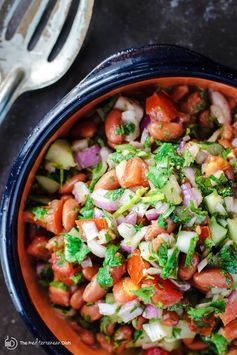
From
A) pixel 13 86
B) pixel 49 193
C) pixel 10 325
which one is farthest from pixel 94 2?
pixel 10 325

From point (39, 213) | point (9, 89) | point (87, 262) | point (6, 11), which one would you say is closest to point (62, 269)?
point (87, 262)

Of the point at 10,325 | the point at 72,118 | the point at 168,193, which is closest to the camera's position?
the point at 168,193

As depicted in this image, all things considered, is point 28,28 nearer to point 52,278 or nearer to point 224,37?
point 224,37

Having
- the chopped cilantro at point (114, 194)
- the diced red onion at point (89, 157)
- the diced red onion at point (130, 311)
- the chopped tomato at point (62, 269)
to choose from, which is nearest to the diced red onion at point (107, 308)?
the diced red onion at point (130, 311)

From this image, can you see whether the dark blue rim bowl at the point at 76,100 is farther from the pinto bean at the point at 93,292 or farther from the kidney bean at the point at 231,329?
the kidney bean at the point at 231,329

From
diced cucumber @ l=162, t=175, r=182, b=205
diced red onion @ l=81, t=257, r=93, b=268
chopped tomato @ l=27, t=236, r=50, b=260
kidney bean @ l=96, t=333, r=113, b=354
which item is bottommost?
kidney bean @ l=96, t=333, r=113, b=354

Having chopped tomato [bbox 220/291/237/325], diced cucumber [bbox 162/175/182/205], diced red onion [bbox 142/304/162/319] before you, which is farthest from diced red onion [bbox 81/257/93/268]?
chopped tomato [bbox 220/291/237/325]

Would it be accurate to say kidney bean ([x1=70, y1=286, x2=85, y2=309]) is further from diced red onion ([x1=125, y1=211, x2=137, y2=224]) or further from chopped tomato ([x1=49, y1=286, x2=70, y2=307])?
diced red onion ([x1=125, y1=211, x2=137, y2=224])

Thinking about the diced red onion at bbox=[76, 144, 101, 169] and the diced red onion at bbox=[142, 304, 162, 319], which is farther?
the diced red onion at bbox=[76, 144, 101, 169]
